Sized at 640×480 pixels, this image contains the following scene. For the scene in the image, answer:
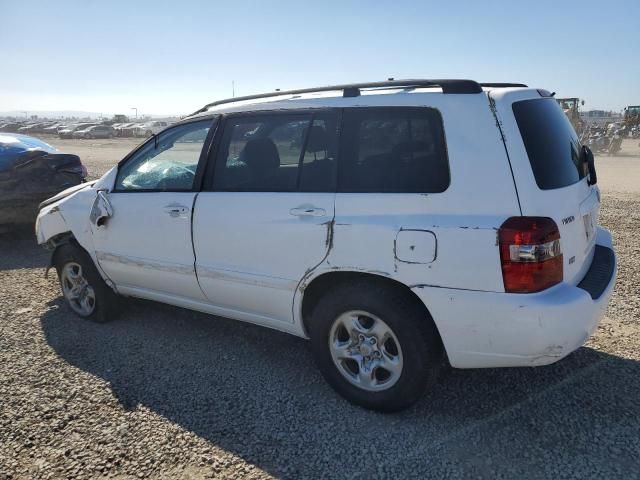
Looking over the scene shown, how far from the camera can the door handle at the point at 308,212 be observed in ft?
9.68

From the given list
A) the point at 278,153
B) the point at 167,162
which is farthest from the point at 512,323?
the point at 167,162

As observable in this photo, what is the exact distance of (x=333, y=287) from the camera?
3068 millimetres

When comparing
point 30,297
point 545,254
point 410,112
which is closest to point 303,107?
point 410,112

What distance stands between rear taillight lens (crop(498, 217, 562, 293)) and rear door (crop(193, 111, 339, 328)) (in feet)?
3.22

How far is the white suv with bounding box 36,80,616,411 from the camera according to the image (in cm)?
251

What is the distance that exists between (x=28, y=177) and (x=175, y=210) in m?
4.69

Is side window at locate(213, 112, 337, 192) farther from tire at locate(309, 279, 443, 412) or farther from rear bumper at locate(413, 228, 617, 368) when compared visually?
rear bumper at locate(413, 228, 617, 368)

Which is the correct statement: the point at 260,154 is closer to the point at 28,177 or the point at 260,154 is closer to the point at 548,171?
the point at 548,171

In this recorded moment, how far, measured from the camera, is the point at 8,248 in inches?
283

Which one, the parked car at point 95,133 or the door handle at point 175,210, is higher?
the door handle at point 175,210

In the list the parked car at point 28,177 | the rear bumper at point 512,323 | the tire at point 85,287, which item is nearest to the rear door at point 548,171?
the rear bumper at point 512,323

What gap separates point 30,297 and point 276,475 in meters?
3.91

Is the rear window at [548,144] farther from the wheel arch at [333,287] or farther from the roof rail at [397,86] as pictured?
the wheel arch at [333,287]

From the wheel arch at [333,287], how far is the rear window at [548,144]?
0.88 metres
